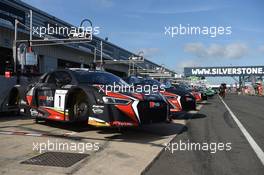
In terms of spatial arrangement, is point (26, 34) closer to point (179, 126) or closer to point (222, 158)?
point (179, 126)

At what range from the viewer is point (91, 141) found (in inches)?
311

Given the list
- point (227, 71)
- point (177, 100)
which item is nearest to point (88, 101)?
point (177, 100)

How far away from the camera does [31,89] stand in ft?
33.3

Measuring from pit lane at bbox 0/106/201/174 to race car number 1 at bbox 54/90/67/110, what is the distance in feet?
2.08

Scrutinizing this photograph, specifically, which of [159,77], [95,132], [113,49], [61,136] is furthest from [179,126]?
[113,49]

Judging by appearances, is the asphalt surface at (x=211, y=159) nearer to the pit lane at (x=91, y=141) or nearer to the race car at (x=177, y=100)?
the pit lane at (x=91, y=141)

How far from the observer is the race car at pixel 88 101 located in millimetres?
7945

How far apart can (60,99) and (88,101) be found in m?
0.98

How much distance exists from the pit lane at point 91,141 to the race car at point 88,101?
16.1 inches

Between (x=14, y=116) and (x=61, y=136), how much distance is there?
4771 millimetres

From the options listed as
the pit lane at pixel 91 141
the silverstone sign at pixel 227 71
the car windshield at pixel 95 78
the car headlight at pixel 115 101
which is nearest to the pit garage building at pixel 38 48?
the pit lane at pixel 91 141

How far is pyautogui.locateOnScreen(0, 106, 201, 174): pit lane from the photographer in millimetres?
5664

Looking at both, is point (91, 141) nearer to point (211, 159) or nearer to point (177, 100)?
point (211, 159)

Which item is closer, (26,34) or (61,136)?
(61,136)
